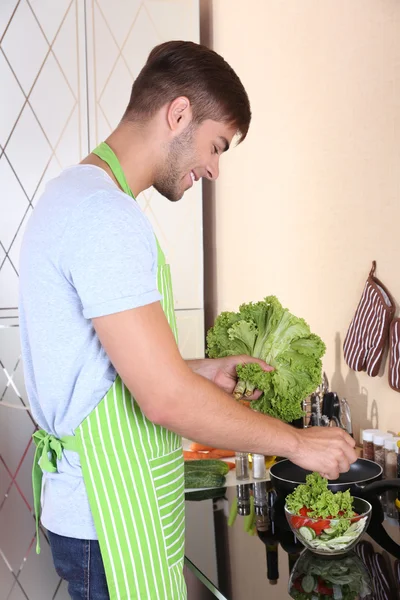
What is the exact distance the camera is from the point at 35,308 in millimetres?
1084

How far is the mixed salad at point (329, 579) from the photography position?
1.20 meters

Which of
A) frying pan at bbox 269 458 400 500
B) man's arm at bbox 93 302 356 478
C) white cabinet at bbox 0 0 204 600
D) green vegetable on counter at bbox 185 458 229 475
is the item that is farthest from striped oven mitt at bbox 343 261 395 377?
white cabinet at bbox 0 0 204 600

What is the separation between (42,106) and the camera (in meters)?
3.01

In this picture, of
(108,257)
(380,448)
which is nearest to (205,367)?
(108,257)

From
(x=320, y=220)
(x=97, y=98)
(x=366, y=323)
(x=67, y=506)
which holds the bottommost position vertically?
(x=67, y=506)

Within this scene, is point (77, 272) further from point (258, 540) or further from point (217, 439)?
point (258, 540)

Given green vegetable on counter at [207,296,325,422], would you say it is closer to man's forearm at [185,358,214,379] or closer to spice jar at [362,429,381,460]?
man's forearm at [185,358,214,379]

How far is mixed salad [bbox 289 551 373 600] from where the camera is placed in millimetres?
1198

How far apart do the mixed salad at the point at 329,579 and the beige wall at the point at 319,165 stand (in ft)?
2.61

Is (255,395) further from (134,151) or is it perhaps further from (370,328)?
(370,328)

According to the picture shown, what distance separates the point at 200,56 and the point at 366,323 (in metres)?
1.18

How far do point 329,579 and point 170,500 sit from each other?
34cm

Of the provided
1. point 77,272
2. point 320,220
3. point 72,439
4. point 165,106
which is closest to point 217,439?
point 72,439

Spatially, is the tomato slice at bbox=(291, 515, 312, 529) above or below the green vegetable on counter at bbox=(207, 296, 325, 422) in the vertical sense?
below
